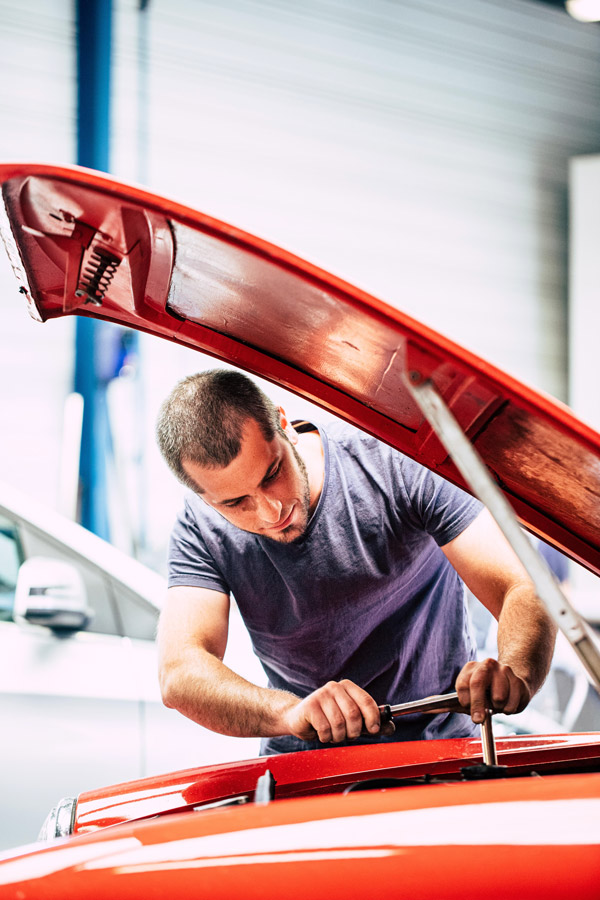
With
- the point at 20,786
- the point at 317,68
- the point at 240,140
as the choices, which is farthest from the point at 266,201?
the point at 20,786

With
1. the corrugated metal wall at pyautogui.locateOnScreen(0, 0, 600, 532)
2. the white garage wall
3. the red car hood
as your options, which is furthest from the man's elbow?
the white garage wall

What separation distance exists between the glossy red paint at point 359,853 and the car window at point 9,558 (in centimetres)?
217

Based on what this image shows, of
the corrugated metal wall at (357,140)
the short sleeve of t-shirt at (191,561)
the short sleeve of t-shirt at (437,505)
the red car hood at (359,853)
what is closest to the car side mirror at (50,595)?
the short sleeve of t-shirt at (191,561)

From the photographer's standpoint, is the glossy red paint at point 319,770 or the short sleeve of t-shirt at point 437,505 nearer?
the glossy red paint at point 319,770

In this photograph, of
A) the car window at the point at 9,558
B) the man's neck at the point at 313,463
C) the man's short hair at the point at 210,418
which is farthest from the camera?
the car window at the point at 9,558

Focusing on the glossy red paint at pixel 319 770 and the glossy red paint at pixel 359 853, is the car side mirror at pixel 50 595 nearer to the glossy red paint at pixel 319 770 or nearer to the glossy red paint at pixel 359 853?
the glossy red paint at pixel 319 770

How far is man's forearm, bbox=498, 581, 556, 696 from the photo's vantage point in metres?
1.45

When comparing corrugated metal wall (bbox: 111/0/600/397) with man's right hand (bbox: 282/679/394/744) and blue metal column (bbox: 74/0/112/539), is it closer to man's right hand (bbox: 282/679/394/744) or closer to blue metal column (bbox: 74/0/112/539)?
blue metal column (bbox: 74/0/112/539)

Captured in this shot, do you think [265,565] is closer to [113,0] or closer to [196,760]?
[196,760]

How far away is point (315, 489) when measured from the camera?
188 centimetres

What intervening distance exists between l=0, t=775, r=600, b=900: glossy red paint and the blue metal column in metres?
5.17

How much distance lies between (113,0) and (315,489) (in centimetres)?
553

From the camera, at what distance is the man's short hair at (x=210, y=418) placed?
163cm

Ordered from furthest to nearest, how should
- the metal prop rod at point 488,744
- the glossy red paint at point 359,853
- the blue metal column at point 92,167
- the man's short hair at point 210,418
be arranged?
the blue metal column at point 92,167
the man's short hair at point 210,418
the metal prop rod at point 488,744
the glossy red paint at point 359,853
